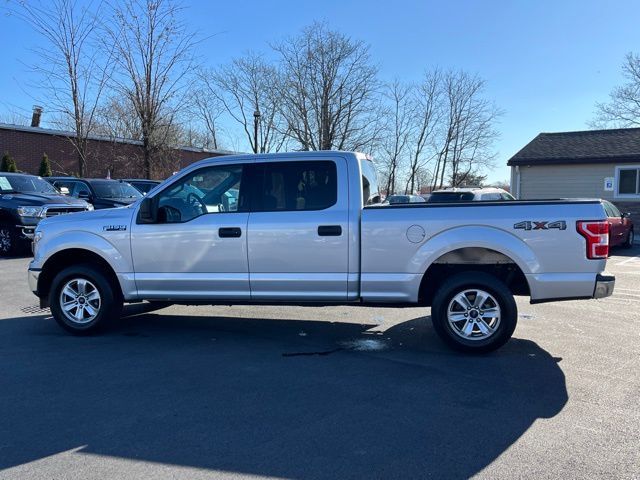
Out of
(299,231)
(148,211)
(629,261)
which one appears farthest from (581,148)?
(148,211)

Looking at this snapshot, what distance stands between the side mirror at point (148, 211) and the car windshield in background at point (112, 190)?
10.7 m

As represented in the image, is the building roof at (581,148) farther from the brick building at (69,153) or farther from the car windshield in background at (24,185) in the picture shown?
the brick building at (69,153)

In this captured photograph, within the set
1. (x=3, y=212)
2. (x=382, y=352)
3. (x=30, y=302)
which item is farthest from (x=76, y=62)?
(x=382, y=352)

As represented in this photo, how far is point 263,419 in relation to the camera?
397 centimetres

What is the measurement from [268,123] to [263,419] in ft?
108

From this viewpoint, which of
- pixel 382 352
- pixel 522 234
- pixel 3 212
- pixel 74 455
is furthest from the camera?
pixel 3 212

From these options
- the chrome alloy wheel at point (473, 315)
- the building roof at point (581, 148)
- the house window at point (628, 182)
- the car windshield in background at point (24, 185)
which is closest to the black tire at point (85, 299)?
the chrome alloy wheel at point (473, 315)

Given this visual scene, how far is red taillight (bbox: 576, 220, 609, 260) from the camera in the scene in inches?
201

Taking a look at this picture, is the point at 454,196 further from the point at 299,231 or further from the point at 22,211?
the point at 22,211

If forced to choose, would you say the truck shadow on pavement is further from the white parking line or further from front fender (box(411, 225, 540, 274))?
the white parking line

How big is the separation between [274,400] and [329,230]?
1.94 metres

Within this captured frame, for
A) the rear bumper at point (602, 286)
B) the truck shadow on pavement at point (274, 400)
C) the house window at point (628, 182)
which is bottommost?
the truck shadow on pavement at point (274, 400)

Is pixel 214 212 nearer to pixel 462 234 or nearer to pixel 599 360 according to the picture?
pixel 462 234

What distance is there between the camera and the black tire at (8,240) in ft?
41.6
